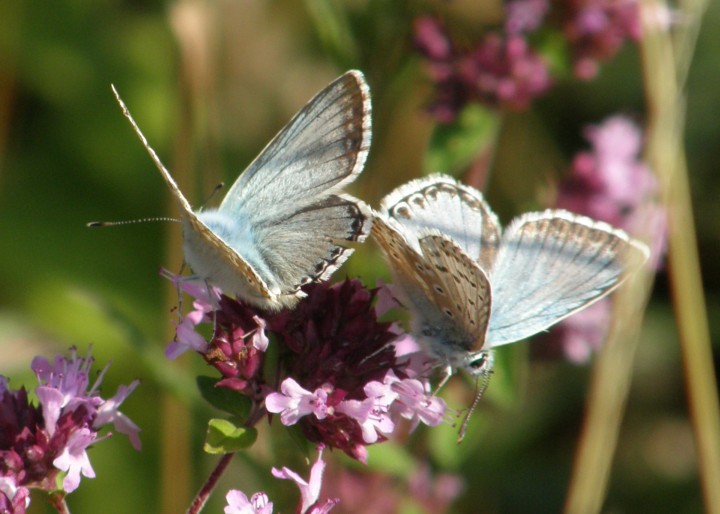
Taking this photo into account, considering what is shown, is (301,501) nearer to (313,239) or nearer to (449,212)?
(313,239)

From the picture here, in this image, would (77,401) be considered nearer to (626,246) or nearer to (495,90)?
(626,246)

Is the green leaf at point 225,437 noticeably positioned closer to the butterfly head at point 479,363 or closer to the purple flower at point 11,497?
the purple flower at point 11,497

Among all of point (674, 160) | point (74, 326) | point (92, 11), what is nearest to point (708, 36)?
point (674, 160)

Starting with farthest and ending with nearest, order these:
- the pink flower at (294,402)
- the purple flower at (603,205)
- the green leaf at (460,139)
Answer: the purple flower at (603,205)
the green leaf at (460,139)
the pink flower at (294,402)

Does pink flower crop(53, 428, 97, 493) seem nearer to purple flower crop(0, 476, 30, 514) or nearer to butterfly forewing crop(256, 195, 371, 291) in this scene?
purple flower crop(0, 476, 30, 514)

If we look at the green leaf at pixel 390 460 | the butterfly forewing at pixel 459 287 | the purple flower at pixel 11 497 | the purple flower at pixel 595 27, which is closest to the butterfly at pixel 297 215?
the butterfly forewing at pixel 459 287

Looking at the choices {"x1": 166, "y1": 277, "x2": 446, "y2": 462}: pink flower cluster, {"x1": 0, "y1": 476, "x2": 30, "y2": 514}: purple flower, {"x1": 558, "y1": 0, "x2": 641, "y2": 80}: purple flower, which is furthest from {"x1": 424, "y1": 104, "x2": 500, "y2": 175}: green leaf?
{"x1": 0, "y1": 476, "x2": 30, "y2": 514}: purple flower
